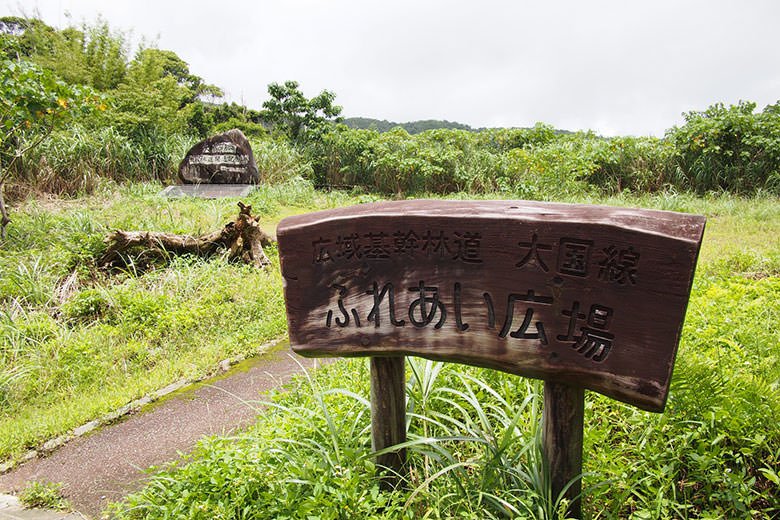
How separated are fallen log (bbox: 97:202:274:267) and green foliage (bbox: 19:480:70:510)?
334cm

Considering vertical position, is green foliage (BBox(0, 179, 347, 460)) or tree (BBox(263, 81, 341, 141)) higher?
tree (BBox(263, 81, 341, 141))

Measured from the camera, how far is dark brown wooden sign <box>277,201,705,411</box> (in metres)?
1.41

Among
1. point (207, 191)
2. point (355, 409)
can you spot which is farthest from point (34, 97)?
point (355, 409)

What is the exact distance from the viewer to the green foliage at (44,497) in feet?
7.65

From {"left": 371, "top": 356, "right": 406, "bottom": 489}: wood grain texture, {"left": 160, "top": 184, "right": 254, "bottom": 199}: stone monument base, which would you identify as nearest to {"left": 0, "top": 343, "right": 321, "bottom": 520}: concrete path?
{"left": 371, "top": 356, "right": 406, "bottom": 489}: wood grain texture

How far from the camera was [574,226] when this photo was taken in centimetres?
148

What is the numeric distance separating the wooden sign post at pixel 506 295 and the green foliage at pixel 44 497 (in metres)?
1.50

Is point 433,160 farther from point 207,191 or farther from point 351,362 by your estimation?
point 351,362

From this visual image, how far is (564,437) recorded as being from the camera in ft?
5.61

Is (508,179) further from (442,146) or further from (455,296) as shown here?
(455,296)

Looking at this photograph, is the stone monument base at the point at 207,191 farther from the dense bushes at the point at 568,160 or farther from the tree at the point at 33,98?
the dense bushes at the point at 568,160

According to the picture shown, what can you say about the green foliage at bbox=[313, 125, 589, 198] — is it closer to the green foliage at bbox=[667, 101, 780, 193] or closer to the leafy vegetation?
the leafy vegetation

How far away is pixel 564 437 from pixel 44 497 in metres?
2.41

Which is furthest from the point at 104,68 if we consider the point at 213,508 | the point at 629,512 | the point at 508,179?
the point at 629,512
